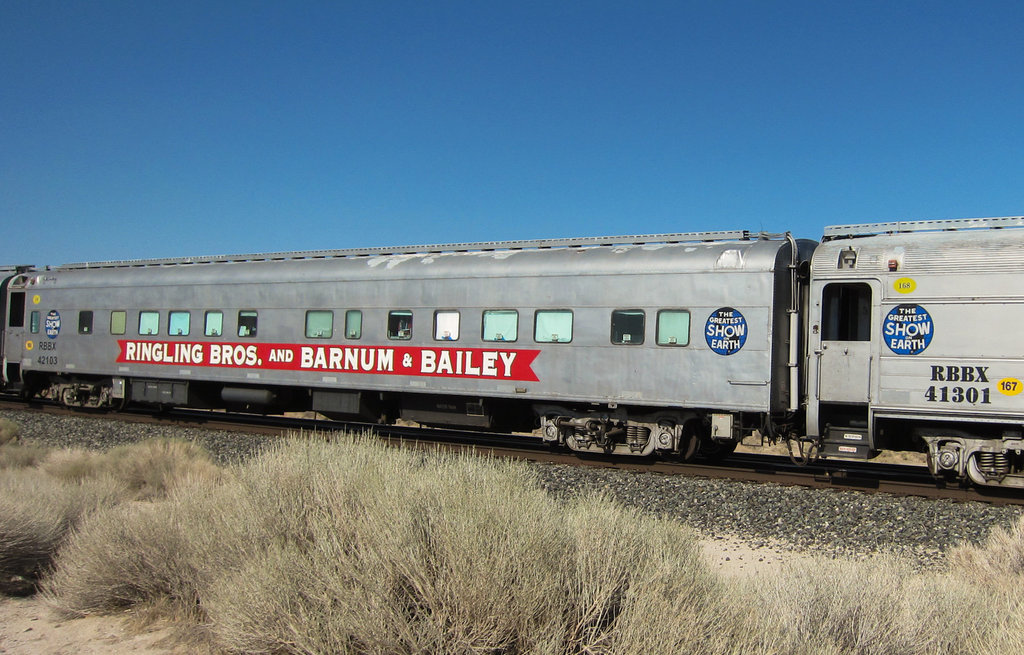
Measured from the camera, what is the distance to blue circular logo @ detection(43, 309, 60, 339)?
18.1 m

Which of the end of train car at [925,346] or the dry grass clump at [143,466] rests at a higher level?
the end of train car at [925,346]

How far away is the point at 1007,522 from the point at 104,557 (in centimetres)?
847

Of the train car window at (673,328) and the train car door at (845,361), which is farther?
the train car window at (673,328)

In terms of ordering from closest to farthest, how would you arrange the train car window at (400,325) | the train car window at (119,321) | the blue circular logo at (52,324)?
the train car window at (400,325) < the train car window at (119,321) < the blue circular logo at (52,324)

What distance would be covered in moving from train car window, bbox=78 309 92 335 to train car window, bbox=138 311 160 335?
1704mm

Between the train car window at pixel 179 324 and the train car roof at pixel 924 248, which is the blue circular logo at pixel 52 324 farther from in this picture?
the train car roof at pixel 924 248

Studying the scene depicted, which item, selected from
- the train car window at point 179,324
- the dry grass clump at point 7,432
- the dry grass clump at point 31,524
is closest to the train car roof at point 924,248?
the dry grass clump at point 31,524

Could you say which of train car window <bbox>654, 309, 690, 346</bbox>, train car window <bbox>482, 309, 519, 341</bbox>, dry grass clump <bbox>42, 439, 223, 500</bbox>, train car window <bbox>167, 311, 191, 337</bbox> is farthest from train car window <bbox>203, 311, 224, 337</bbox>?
train car window <bbox>654, 309, 690, 346</bbox>

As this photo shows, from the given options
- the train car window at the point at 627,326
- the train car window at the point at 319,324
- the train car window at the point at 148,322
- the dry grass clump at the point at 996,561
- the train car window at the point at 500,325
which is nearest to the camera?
the dry grass clump at the point at 996,561

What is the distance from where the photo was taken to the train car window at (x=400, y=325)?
13.4 m

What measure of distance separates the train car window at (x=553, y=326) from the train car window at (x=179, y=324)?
25.0 ft

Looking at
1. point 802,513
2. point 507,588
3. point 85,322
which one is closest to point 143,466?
point 507,588

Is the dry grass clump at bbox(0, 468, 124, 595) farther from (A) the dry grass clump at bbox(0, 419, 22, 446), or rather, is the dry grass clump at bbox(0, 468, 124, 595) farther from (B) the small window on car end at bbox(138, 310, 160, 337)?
(B) the small window on car end at bbox(138, 310, 160, 337)

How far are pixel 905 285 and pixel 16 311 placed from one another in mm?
19088
